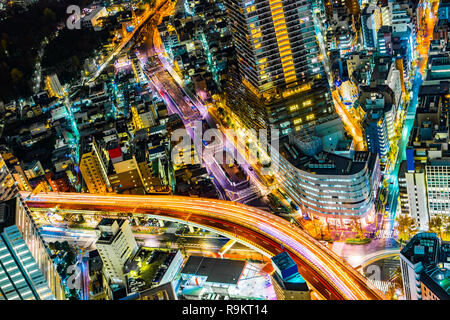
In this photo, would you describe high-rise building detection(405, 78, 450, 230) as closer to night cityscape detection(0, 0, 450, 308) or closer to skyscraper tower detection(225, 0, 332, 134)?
night cityscape detection(0, 0, 450, 308)

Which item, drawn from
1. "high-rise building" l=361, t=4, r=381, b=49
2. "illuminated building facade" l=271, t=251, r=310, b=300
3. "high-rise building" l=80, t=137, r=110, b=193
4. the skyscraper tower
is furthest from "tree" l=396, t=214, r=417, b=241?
"high-rise building" l=361, t=4, r=381, b=49

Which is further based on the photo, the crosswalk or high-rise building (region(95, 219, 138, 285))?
the crosswalk

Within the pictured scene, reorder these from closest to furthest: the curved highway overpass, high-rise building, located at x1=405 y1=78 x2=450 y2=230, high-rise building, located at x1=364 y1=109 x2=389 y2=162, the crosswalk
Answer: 1. the curved highway overpass
2. high-rise building, located at x1=405 y1=78 x2=450 y2=230
3. the crosswalk
4. high-rise building, located at x1=364 y1=109 x2=389 y2=162

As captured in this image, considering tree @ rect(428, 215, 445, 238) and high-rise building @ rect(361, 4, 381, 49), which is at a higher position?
high-rise building @ rect(361, 4, 381, 49)

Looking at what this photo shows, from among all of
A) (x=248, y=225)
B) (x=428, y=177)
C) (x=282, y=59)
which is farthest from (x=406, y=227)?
(x=282, y=59)

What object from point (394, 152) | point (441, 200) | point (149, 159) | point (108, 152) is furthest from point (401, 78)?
point (108, 152)
